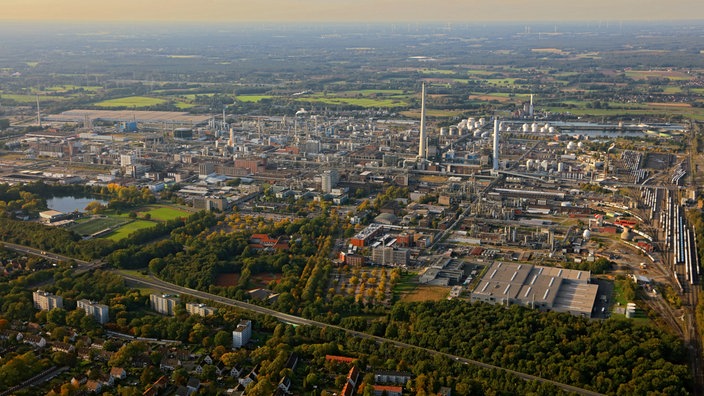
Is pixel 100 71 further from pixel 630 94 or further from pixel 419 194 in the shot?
pixel 419 194

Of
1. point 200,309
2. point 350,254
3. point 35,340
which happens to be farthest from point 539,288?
point 35,340

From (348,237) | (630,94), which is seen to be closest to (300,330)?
(348,237)

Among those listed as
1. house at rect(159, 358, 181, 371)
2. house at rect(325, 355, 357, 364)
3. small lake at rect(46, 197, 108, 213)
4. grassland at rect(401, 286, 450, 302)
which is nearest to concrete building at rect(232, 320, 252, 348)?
house at rect(159, 358, 181, 371)

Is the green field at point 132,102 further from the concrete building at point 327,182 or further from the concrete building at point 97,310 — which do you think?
the concrete building at point 97,310

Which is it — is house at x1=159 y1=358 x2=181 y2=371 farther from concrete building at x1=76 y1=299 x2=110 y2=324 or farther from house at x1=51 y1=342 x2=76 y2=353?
concrete building at x1=76 y1=299 x2=110 y2=324

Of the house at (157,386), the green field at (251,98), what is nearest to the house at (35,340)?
the house at (157,386)
